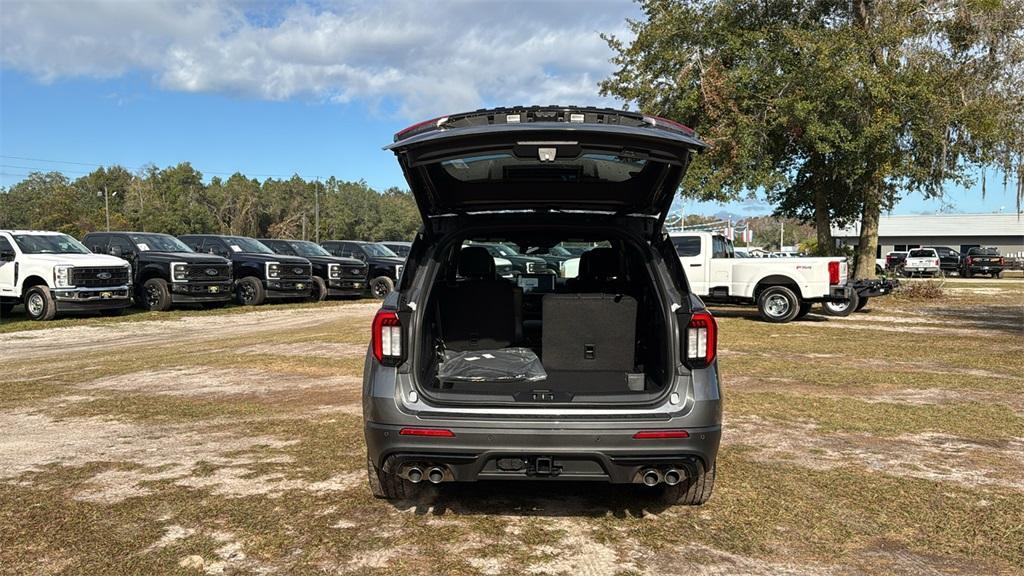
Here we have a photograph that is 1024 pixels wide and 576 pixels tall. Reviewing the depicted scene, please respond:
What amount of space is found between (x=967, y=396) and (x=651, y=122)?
5.58 meters

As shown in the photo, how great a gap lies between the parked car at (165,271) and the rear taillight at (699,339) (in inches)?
650

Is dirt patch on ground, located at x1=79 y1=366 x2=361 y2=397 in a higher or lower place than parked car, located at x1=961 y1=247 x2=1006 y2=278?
lower

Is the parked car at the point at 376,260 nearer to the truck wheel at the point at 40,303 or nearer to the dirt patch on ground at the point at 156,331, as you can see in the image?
the dirt patch on ground at the point at 156,331

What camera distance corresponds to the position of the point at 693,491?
4.22m

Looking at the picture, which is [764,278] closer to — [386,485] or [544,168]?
[544,168]

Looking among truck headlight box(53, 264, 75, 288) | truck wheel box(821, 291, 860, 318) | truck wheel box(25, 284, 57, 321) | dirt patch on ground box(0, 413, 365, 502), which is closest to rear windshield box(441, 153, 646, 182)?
dirt patch on ground box(0, 413, 365, 502)

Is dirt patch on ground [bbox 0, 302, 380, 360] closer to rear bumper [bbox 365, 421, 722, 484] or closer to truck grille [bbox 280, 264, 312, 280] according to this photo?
truck grille [bbox 280, 264, 312, 280]

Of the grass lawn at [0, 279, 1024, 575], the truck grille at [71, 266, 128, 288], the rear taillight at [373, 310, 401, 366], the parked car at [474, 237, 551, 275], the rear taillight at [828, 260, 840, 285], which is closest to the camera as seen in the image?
the grass lawn at [0, 279, 1024, 575]

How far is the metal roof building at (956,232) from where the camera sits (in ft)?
219

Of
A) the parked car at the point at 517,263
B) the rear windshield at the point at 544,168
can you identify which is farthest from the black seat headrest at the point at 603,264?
the rear windshield at the point at 544,168

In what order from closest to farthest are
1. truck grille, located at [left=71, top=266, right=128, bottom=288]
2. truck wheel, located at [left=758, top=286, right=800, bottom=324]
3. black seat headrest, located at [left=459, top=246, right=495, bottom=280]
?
black seat headrest, located at [left=459, top=246, right=495, bottom=280] → truck wheel, located at [left=758, top=286, right=800, bottom=324] → truck grille, located at [left=71, top=266, right=128, bottom=288]

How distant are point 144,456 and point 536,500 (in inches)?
110

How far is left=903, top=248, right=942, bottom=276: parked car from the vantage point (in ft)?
131

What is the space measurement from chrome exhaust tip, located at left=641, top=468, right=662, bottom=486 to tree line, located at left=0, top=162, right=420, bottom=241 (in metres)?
77.9
